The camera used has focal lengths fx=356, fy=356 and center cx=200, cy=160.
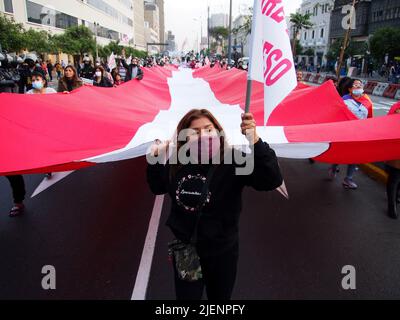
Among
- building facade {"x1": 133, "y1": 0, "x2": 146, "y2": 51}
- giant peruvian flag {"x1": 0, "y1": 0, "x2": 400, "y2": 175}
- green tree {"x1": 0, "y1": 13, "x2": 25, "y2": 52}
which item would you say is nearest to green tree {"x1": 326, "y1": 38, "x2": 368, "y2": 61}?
green tree {"x1": 0, "y1": 13, "x2": 25, "y2": 52}

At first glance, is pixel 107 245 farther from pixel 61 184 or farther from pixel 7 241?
pixel 61 184

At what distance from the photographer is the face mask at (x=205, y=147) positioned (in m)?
2.08

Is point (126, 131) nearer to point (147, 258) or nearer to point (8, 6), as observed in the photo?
point (147, 258)

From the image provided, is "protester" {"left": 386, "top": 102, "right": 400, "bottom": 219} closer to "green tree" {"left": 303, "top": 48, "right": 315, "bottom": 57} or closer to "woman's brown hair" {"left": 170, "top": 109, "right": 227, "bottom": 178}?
"woman's brown hair" {"left": 170, "top": 109, "right": 227, "bottom": 178}

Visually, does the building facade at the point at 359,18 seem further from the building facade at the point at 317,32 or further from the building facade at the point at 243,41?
the building facade at the point at 243,41

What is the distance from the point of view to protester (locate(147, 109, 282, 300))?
2088 mm

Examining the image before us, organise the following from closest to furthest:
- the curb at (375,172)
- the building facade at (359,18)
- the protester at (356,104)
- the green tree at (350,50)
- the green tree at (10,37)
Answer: the protester at (356,104), the curb at (375,172), the green tree at (10,37), the green tree at (350,50), the building facade at (359,18)

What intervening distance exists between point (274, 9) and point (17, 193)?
403 centimetres

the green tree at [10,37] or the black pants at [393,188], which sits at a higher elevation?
the green tree at [10,37]

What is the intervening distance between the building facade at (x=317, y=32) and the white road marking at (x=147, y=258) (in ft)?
182

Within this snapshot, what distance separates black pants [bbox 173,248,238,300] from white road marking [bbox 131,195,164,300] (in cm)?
102

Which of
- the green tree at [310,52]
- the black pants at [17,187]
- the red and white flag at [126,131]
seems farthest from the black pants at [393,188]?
the green tree at [310,52]

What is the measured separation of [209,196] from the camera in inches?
82.2

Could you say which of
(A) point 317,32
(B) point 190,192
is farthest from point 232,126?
(A) point 317,32
